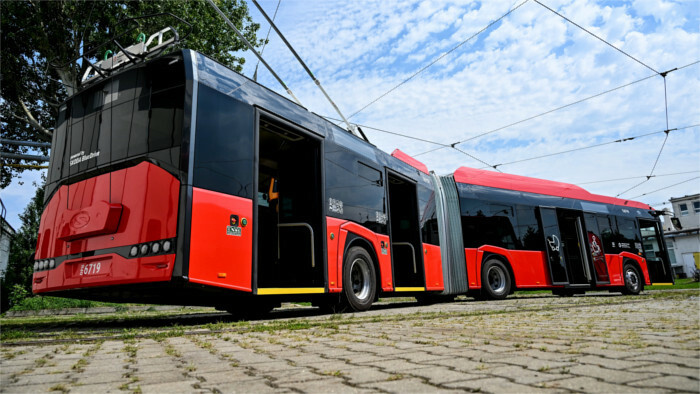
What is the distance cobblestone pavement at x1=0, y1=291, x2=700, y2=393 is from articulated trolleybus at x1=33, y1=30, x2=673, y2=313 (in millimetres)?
1430

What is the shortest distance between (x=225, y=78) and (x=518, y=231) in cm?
956

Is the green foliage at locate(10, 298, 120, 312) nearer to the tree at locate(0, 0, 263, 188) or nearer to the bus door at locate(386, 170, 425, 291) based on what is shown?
the tree at locate(0, 0, 263, 188)

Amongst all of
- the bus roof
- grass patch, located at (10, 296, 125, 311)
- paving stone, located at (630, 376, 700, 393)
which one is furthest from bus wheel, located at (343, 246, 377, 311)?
grass patch, located at (10, 296, 125, 311)

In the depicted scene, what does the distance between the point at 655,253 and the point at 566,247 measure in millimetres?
3883

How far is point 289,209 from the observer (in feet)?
23.8

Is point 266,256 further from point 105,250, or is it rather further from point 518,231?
point 518,231

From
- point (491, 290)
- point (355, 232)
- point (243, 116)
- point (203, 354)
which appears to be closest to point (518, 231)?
point (491, 290)

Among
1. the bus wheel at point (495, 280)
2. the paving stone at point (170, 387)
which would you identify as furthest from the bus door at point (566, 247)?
the paving stone at point (170, 387)

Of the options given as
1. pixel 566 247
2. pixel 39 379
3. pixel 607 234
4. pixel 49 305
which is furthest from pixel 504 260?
pixel 49 305

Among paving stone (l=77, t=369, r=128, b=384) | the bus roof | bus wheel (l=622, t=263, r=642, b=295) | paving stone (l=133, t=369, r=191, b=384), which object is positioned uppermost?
the bus roof

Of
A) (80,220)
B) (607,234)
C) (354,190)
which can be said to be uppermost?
(354,190)

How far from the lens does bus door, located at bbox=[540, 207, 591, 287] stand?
12.6 m

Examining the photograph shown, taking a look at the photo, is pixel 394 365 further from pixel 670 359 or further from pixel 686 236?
pixel 686 236

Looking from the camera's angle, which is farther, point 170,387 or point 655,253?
point 655,253
